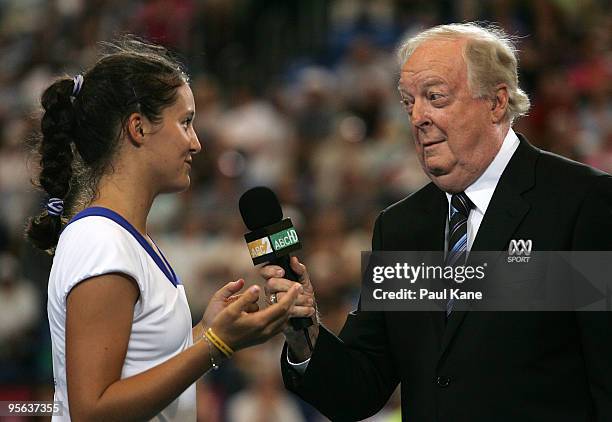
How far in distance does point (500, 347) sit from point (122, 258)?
90 cm

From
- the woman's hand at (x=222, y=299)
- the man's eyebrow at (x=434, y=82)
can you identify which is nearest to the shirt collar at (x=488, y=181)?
the man's eyebrow at (x=434, y=82)

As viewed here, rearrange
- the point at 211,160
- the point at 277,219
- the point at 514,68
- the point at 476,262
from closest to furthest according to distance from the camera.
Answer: the point at 277,219, the point at 476,262, the point at 514,68, the point at 211,160

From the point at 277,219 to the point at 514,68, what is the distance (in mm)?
788

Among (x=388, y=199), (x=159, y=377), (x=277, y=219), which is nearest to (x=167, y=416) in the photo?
(x=159, y=377)

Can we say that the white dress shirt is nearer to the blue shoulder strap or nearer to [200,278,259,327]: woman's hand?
[200,278,259,327]: woman's hand

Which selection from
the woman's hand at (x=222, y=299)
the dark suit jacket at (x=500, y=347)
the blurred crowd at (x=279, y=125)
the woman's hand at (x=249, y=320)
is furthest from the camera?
the blurred crowd at (x=279, y=125)

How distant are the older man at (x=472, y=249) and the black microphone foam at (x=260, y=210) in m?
0.11

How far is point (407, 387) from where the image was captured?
2.57m

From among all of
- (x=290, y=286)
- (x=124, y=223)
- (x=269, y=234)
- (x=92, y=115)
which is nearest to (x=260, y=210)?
(x=269, y=234)

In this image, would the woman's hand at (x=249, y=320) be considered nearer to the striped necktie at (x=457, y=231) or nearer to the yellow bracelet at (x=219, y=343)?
the yellow bracelet at (x=219, y=343)

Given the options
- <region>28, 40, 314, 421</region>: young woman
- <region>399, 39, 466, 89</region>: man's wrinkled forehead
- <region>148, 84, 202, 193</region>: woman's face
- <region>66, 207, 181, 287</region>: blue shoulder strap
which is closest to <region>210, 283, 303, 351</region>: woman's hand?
<region>28, 40, 314, 421</region>: young woman

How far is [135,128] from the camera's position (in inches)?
91.1

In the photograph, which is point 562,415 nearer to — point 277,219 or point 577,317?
point 577,317

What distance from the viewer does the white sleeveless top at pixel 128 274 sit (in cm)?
214
